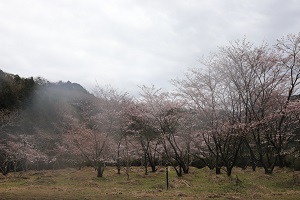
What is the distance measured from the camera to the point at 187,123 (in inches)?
1036

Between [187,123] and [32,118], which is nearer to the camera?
[187,123]

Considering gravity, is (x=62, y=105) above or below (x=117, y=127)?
above

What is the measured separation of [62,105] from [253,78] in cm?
3296

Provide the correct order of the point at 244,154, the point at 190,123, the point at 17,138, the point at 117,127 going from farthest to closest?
the point at 244,154, the point at 17,138, the point at 117,127, the point at 190,123

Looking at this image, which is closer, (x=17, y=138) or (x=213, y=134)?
(x=213, y=134)

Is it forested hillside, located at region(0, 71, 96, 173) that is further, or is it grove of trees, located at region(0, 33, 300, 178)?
forested hillside, located at region(0, 71, 96, 173)

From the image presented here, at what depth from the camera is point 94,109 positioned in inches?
1433

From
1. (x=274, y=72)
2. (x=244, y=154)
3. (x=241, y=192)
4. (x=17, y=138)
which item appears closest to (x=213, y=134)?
(x=274, y=72)

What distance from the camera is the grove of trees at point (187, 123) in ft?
68.9

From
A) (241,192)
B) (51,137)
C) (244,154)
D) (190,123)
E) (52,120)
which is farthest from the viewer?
(52,120)

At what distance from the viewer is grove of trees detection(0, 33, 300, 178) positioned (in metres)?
21.0

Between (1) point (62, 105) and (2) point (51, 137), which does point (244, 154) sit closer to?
(2) point (51, 137)

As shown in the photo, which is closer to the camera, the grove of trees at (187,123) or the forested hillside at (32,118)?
the grove of trees at (187,123)

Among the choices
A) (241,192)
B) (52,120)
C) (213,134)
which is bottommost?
(241,192)
